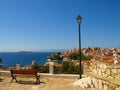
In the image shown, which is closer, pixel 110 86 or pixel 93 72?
pixel 110 86

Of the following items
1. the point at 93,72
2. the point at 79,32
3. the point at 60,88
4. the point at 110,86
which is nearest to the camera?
the point at 110,86

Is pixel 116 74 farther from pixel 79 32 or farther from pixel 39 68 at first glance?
pixel 39 68

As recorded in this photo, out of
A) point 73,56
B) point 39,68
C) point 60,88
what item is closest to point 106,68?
point 60,88

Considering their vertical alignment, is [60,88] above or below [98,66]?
below

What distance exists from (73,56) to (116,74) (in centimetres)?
5931

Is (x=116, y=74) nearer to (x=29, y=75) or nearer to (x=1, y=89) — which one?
(x=29, y=75)

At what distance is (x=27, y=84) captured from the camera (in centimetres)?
1028

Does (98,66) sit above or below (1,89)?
above

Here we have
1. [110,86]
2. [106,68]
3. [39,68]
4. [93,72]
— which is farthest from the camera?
[39,68]

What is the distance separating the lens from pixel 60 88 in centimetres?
928

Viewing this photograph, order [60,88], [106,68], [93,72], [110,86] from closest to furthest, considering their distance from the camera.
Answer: [110,86]
[106,68]
[60,88]
[93,72]

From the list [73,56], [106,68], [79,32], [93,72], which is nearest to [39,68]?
Answer: [79,32]

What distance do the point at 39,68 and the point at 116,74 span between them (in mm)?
14518

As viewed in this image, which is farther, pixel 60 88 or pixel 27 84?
pixel 27 84
